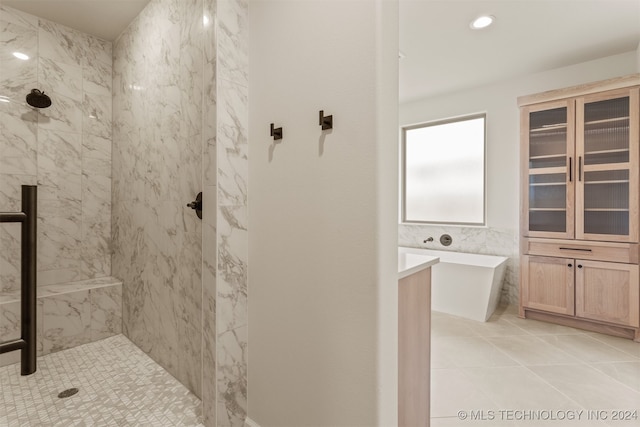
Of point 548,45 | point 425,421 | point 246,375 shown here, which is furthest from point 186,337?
point 548,45

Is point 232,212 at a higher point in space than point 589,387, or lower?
higher

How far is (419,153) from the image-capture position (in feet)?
15.0

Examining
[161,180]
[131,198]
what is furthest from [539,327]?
[131,198]

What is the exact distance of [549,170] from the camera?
3041 millimetres

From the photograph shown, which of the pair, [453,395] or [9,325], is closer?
[453,395]

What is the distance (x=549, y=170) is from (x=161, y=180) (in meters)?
3.62

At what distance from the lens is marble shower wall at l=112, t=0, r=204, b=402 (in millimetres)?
1807

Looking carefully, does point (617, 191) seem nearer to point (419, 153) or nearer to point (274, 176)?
point (419, 153)

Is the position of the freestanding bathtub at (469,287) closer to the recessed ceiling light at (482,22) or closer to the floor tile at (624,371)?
the floor tile at (624,371)

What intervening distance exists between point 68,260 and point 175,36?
2070 mm

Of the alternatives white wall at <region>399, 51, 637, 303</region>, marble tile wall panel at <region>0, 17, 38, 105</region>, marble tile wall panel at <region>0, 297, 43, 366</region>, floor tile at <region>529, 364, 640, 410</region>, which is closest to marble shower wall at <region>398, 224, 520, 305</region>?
white wall at <region>399, 51, 637, 303</region>

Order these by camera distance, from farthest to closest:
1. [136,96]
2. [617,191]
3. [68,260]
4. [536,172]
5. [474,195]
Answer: [474,195]
[536,172]
[617,191]
[68,260]
[136,96]

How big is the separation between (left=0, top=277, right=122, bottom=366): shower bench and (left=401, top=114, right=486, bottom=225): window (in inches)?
153

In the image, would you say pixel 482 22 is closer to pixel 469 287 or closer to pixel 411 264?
pixel 411 264
